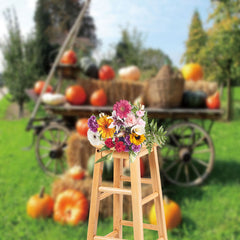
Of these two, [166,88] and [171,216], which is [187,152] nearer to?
[166,88]

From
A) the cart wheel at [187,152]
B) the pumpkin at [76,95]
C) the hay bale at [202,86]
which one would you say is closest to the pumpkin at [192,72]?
the hay bale at [202,86]

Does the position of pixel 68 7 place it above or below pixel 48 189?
above

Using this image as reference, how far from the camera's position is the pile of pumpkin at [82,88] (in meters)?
4.37

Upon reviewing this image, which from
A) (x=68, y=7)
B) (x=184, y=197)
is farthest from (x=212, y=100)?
(x=68, y=7)

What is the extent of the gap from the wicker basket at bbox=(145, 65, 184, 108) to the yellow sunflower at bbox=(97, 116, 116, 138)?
290 centimetres

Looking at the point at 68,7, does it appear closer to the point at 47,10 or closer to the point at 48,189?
the point at 47,10

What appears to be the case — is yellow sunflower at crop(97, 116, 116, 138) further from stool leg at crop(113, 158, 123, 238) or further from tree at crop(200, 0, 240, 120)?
tree at crop(200, 0, 240, 120)

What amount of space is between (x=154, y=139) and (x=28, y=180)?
3753mm

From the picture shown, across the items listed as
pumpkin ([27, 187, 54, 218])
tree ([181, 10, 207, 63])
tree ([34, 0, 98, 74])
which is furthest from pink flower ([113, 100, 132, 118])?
tree ([34, 0, 98, 74])

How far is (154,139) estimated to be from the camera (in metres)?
1.32

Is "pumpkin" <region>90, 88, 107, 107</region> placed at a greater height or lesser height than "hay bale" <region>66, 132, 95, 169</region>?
greater

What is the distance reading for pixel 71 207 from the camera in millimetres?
3305

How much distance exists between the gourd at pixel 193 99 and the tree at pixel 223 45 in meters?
4.91

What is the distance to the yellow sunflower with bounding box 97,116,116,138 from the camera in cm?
130
